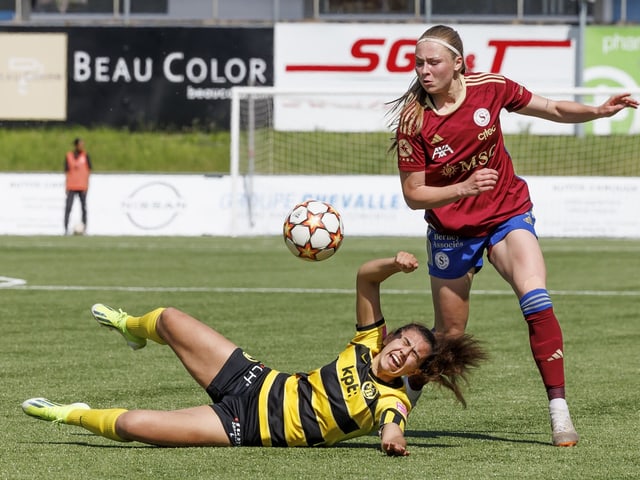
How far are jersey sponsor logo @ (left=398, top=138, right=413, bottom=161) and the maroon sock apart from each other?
3.66ft

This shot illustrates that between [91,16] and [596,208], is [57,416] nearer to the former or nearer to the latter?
[596,208]

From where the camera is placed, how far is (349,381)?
6.32m

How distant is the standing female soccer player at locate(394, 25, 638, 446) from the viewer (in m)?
6.71

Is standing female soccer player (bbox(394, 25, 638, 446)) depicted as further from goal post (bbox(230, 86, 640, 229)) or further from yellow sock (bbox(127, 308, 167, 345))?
goal post (bbox(230, 86, 640, 229))

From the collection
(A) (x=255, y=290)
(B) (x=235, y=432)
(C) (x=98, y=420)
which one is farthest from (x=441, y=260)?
(A) (x=255, y=290)

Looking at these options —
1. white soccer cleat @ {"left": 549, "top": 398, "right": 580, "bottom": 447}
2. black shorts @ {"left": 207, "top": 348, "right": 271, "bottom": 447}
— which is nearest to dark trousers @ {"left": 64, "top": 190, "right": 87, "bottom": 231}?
black shorts @ {"left": 207, "top": 348, "right": 271, "bottom": 447}

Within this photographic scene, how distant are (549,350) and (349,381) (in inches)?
46.6

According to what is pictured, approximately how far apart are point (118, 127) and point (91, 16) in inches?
140

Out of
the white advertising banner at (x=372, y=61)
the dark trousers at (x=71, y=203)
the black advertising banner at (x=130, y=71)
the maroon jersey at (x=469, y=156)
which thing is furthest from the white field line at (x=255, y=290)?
the black advertising banner at (x=130, y=71)

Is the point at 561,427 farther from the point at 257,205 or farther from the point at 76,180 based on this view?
the point at 76,180

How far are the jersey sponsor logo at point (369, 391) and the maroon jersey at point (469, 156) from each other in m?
1.20

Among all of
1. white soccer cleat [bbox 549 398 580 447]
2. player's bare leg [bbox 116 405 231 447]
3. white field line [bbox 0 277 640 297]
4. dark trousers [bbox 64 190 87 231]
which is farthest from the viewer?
dark trousers [bbox 64 190 87 231]

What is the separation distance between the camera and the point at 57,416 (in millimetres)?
6457

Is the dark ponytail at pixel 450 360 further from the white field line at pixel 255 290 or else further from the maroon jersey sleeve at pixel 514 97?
the white field line at pixel 255 290
